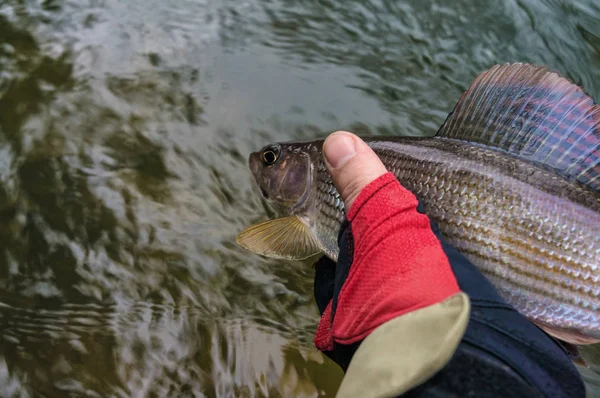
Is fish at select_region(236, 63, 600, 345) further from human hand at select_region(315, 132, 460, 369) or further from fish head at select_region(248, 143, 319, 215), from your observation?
fish head at select_region(248, 143, 319, 215)

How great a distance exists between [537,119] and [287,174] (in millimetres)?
1234

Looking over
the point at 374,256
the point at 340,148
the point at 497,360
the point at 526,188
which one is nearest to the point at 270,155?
the point at 340,148

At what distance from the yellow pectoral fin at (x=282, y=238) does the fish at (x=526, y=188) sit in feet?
2.16

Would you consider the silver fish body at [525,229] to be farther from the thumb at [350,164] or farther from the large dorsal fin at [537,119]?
the thumb at [350,164]

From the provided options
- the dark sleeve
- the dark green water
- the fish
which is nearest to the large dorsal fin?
the fish

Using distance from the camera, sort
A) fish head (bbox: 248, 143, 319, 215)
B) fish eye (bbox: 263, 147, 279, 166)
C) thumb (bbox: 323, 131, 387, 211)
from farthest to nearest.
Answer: fish eye (bbox: 263, 147, 279, 166)
fish head (bbox: 248, 143, 319, 215)
thumb (bbox: 323, 131, 387, 211)

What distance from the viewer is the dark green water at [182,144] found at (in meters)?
2.81

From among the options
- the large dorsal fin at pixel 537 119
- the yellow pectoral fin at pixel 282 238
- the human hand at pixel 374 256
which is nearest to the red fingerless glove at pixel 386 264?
the human hand at pixel 374 256

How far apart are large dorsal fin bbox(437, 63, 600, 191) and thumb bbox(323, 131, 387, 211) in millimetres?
469

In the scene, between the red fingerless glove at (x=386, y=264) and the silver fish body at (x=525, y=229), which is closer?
the red fingerless glove at (x=386, y=264)

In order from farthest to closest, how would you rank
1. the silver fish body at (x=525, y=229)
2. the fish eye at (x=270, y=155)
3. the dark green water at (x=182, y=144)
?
the dark green water at (x=182, y=144)
the fish eye at (x=270, y=155)
the silver fish body at (x=525, y=229)

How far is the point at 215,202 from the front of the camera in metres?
3.69

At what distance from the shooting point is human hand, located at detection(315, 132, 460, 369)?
1.50m

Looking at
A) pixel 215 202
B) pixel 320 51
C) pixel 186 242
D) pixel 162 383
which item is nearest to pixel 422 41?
pixel 320 51
